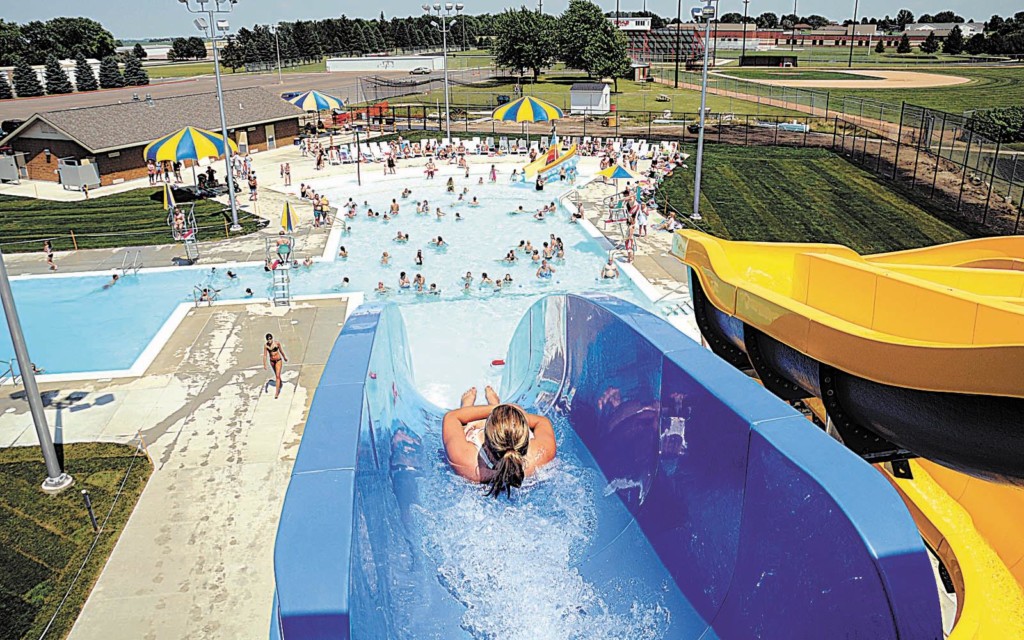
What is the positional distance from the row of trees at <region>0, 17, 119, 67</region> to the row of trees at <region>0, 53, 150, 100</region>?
41.2ft

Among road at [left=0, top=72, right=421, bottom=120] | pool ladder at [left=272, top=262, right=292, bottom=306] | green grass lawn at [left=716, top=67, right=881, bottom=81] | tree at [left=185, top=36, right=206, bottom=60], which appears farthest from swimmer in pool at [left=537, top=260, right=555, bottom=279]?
Answer: tree at [left=185, top=36, right=206, bottom=60]

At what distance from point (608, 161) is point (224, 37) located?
49.2 ft

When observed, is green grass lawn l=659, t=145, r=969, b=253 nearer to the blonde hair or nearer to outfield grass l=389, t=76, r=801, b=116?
outfield grass l=389, t=76, r=801, b=116

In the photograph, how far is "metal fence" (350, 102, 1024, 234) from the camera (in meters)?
20.9

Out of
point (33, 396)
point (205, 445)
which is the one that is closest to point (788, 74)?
point (205, 445)

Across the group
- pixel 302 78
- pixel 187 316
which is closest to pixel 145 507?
pixel 187 316

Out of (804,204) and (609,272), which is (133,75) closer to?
(804,204)

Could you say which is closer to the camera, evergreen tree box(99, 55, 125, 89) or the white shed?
the white shed

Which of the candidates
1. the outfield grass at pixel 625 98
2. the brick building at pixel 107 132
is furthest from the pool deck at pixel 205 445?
the outfield grass at pixel 625 98

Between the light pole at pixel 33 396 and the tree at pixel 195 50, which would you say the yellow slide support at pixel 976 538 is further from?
the tree at pixel 195 50

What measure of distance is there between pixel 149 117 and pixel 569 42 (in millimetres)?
44622

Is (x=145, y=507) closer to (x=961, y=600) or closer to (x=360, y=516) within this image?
(x=360, y=516)

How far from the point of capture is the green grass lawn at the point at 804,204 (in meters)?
19.9

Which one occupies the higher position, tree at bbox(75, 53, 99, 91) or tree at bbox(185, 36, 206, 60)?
tree at bbox(185, 36, 206, 60)
